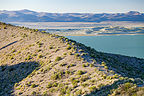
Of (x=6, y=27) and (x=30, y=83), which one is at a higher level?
(x=6, y=27)

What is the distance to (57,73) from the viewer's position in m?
14.1

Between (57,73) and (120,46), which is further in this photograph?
(120,46)

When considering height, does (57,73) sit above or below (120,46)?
above

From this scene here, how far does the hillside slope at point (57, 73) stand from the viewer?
10.5 meters

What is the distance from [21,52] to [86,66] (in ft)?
27.2

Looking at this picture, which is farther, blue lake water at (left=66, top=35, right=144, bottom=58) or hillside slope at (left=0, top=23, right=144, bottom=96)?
blue lake water at (left=66, top=35, right=144, bottom=58)

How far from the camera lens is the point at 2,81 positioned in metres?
15.7

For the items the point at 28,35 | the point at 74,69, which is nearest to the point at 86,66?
the point at 74,69

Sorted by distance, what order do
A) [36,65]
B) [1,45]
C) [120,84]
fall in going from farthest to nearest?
[1,45] → [36,65] → [120,84]

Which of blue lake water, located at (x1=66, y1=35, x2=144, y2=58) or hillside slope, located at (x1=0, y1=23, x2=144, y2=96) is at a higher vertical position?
hillside slope, located at (x1=0, y1=23, x2=144, y2=96)

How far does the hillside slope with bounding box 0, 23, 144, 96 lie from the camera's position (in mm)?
10508

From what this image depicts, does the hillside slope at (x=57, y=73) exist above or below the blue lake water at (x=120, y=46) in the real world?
above

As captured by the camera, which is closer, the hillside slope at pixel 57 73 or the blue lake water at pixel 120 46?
the hillside slope at pixel 57 73

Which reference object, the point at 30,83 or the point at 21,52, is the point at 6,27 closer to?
the point at 21,52
